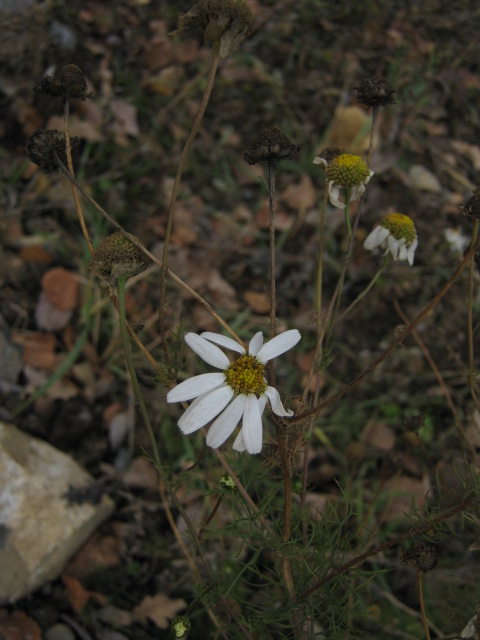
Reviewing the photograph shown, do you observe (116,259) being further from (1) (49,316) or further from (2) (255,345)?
(1) (49,316)

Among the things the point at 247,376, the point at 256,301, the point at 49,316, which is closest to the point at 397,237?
the point at 247,376

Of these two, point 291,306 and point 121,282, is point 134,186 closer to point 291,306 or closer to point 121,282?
point 291,306

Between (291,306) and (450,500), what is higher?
(291,306)

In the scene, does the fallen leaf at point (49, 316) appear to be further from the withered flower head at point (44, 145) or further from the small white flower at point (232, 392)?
the small white flower at point (232, 392)

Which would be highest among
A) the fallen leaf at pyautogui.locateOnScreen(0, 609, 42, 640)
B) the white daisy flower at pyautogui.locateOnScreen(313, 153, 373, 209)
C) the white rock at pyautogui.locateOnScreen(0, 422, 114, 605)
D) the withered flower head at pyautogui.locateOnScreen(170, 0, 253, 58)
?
Result: the withered flower head at pyautogui.locateOnScreen(170, 0, 253, 58)

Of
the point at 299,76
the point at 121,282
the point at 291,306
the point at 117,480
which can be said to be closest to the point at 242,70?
the point at 299,76

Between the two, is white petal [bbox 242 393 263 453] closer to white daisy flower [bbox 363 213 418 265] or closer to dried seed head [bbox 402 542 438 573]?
dried seed head [bbox 402 542 438 573]

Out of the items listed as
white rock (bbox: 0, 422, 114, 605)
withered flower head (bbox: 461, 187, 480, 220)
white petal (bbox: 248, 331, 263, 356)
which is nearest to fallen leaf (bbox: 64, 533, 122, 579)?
white rock (bbox: 0, 422, 114, 605)
